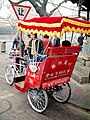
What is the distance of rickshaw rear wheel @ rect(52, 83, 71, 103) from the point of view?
6.27 metres

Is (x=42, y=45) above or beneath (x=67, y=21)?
beneath

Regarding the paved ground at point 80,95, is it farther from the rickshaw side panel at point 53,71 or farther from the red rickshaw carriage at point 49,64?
the rickshaw side panel at point 53,71

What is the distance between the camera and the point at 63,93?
261 inches

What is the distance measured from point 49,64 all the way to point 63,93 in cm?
181

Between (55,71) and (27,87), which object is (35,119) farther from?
(55,71)

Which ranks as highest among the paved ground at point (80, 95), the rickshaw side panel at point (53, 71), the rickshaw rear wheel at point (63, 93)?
the rickshaw side panel at point (53, 71)

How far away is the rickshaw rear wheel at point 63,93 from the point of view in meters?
6.27

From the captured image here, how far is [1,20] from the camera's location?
4728 centimetres

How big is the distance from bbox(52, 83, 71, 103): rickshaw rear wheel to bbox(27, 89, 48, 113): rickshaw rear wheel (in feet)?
2.30

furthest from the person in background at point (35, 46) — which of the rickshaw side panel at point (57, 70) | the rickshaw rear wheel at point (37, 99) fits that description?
the rickshaw rear wheel at point (37, 99)

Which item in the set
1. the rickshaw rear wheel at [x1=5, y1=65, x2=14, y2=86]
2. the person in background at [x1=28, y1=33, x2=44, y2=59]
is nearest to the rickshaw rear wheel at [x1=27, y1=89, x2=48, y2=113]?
the person in background at [x1=28, y1=33, x2=44, y2=59]

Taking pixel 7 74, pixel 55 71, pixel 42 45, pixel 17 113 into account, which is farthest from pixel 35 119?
pixel 7 74

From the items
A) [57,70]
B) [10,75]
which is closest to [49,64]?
[57,70]

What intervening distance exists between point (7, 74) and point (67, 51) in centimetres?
368
